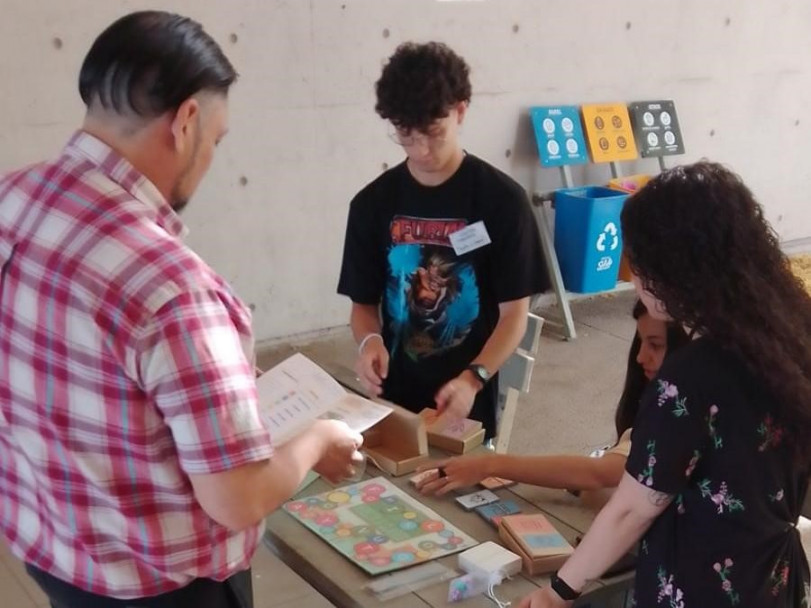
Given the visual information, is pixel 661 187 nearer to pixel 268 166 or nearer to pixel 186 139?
pixel 186 139

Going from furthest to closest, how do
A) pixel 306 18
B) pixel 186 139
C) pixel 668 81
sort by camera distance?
pixel 668 81 → pixel 306 18 → pixel 186 139

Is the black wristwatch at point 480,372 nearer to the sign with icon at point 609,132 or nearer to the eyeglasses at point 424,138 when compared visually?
the eyeglasses at point 424,138

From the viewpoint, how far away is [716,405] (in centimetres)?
122

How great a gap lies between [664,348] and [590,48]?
347 cm

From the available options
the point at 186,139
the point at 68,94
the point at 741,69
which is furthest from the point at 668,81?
the point at 186,139

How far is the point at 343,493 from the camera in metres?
1.71

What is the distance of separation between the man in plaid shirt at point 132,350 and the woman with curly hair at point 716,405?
51 cm

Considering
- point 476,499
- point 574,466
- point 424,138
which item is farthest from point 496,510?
point 424,138

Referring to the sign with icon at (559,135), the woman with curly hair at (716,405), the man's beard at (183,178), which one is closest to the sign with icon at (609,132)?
the sign with icon at (559,135)

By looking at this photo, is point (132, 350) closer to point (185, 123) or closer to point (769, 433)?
point (185, 123)

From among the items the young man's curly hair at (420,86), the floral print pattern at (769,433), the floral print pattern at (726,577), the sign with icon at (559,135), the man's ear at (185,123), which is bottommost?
the floral print pattern at (726,577)

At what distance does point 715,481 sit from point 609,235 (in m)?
3.48

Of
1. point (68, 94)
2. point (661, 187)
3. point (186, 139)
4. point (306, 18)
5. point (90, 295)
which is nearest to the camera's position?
point (90, 295)

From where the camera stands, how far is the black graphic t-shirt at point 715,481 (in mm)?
1227
